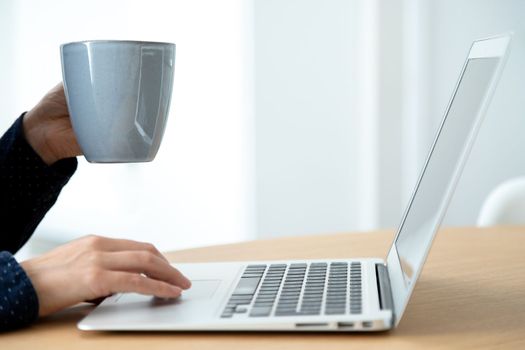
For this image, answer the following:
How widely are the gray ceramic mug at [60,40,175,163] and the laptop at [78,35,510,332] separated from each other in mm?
148

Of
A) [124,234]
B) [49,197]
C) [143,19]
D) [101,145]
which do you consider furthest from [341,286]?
[124,234]

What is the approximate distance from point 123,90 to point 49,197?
1.24ft

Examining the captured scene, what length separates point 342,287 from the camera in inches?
32.4

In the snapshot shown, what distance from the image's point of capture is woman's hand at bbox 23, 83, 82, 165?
110cm

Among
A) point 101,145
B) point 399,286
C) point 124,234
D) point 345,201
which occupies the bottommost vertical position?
point 124,234

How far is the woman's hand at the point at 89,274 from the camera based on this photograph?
77cm

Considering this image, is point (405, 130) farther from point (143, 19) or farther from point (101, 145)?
point (101, 145)

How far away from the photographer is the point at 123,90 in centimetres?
80

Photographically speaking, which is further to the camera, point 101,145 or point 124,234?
point 124,234

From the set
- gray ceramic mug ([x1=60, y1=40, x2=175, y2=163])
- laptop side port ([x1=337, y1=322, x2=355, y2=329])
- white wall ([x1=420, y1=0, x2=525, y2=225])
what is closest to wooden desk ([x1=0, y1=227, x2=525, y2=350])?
laptop side port ([x1=337, y1=322, x2=355, y2=329])

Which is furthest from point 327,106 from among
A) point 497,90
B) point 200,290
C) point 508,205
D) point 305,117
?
point 200,290

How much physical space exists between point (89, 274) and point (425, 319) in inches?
12.0

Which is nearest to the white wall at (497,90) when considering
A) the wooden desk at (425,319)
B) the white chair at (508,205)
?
the white chair at (508,205)

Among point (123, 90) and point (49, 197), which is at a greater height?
point (123, 90)
